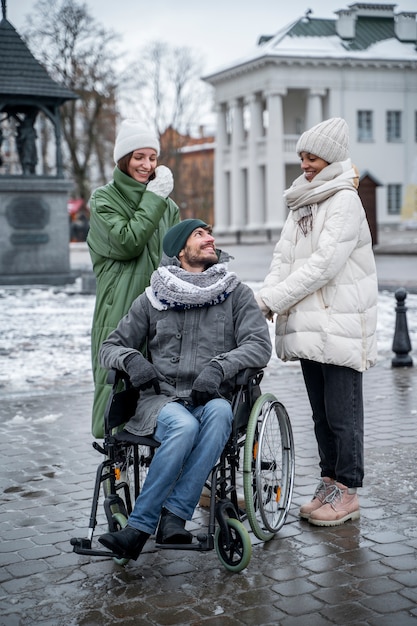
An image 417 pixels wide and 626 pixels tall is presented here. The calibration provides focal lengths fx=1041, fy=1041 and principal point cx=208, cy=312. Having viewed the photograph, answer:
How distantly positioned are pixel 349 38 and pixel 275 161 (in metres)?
10.5

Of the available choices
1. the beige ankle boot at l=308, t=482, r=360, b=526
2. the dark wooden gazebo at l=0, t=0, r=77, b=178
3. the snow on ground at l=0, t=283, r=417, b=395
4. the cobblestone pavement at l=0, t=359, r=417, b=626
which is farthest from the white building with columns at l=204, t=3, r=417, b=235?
the beige ankle boot at l=308, t=482, r=360, b=526

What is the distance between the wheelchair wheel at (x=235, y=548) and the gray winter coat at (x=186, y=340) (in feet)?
2.19

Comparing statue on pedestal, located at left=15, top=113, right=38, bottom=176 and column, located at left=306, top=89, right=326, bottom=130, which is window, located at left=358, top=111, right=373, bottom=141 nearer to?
column, located at left=306, top=89, right=326, bottom=130

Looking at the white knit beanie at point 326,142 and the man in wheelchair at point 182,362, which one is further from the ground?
the white knit beanie at point 326,142

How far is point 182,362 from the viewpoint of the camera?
5070 mm

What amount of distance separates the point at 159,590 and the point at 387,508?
1.68 metres

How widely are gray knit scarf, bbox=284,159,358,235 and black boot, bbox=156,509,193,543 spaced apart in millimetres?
1703

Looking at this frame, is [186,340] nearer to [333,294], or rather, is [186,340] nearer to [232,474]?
[232,474]

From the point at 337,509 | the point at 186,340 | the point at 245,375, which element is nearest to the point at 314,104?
the point at 337,509

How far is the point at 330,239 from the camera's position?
206 inches

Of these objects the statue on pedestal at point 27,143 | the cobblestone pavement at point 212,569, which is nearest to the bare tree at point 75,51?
the statue on pedestal at point 27,143

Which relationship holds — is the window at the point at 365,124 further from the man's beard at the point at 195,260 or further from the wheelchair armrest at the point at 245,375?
the wheelchair armrest at the point at 245,375

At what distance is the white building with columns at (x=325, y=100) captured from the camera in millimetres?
67812

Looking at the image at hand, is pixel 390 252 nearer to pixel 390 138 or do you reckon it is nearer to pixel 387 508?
pixel 387 508
